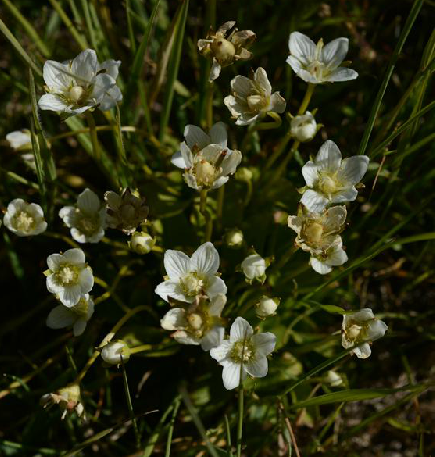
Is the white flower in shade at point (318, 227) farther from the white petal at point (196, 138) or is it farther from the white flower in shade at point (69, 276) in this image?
the white flower in shade at point (69, 276)

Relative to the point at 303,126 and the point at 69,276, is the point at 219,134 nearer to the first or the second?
→ the point at 303,126

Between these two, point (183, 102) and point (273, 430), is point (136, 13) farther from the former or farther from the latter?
point (273, 430)

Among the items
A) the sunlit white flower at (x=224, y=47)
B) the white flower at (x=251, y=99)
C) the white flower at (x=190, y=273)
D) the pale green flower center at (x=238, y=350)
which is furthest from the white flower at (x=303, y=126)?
the pale green flower center at (x=238, y=350)

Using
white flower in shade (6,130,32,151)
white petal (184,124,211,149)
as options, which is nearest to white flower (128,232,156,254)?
white petal (184,124,211,149)

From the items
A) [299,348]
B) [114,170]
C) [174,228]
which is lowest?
[299,348]

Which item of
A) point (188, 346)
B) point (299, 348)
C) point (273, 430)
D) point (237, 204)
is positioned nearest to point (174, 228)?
point (237, 204)

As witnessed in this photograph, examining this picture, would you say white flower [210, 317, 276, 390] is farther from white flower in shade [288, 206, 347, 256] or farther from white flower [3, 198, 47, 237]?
white flower [3, 198, 47, 237]
